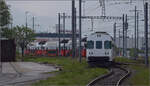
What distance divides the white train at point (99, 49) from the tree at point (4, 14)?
1135 inches

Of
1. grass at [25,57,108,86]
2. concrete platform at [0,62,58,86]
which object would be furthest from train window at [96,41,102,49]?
concrete platform at [0,62,58,86]

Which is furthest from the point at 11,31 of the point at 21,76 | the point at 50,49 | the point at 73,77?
the point at 73,77

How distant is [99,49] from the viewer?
33.2 meters

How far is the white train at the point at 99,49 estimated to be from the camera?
3272 cm

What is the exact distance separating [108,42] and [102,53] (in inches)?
49.3

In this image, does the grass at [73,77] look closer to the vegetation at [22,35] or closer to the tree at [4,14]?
the tree at [4,14]

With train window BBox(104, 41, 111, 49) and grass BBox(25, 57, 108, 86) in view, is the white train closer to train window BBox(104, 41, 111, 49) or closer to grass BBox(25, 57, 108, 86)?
train window BBox(104, 41, 111, 49)

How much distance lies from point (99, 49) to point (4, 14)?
102ft

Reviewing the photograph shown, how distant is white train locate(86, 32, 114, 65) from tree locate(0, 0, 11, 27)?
28830mm

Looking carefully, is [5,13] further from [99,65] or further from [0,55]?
[99,65]

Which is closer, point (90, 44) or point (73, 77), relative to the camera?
point (73, 77)

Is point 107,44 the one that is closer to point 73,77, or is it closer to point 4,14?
point 73,77

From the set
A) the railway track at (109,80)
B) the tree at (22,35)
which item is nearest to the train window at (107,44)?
the railway track at (109,80)

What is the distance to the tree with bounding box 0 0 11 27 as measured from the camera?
59.2 meters
